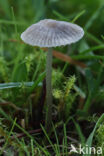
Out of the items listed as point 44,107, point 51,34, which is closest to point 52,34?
point 51,34

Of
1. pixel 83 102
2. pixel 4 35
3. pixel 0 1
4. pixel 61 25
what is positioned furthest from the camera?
pixel 0 1

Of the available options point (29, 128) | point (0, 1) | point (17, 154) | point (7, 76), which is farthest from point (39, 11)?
point (17, 154)

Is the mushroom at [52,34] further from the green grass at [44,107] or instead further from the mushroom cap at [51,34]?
the green grass at [44,107]

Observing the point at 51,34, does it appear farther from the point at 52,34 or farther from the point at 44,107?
the point at 44,107

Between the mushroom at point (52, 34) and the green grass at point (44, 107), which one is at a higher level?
the mushroom at point (52, 34)

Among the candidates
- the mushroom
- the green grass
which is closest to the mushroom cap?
the mushroom

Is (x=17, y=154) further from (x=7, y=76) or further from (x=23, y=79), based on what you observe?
(x=7, y=76)

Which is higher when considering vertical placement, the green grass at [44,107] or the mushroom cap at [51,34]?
the mushroom cap at [51,34]

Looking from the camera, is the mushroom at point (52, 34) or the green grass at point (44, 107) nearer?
the mushroom at point (52, 34)

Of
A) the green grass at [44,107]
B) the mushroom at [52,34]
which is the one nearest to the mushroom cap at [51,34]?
the mushroom at [52,34]
